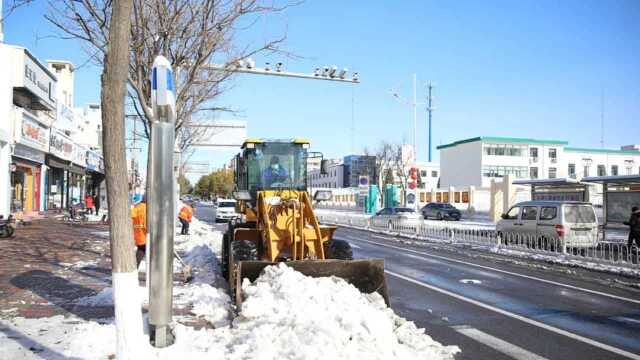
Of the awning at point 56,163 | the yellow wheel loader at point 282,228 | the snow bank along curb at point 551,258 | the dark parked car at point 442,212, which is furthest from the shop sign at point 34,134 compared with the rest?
the dark parked car at point 442,212

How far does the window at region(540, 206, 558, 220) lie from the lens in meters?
17.5

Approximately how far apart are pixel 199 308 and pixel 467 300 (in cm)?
480

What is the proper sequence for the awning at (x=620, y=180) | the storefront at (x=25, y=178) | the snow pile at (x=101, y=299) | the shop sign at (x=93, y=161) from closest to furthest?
the snow pile at (x=101, y=299)
the awning at (x=620, y=180)
the storefront at (x=25, y=178)
the shop sign at (x=93, y=161)

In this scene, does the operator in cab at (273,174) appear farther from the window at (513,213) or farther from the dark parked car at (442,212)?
the dark parked car at (442,212)

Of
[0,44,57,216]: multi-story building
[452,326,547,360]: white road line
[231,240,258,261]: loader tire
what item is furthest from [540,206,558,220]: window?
[0,44,57,216]: multi-story building

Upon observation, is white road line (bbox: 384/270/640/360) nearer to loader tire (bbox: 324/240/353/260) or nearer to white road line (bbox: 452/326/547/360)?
white road line (bbox: 452/326/547/360)

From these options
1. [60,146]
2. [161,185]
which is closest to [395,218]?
[60,146]

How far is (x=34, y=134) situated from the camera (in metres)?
26.5

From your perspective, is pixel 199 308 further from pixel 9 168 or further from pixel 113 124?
pixel 9 168

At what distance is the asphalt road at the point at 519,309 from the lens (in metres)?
6.52

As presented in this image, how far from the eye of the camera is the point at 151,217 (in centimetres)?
514

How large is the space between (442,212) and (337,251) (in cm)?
3569

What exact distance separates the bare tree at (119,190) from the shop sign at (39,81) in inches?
911

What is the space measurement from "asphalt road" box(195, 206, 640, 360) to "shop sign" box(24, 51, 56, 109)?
66.8 feet
